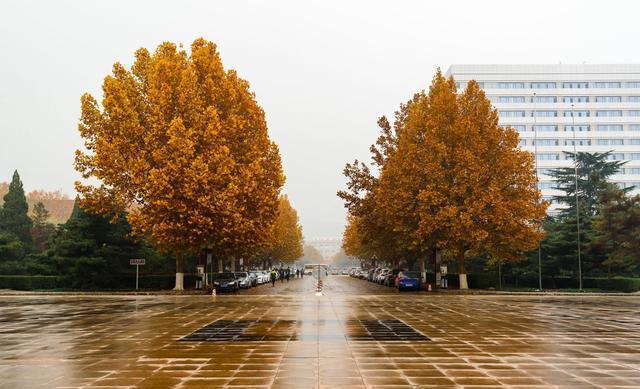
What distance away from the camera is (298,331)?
16.3 metres

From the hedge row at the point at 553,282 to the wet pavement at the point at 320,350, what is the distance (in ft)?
72.1

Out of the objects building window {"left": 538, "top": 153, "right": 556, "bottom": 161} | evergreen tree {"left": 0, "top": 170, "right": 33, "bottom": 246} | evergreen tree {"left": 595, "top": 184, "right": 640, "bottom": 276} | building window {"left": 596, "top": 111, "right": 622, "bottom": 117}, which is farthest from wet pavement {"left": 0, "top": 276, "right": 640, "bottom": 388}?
building window {"left": 596, "top": 111, "right": 622, "bottom": 117}

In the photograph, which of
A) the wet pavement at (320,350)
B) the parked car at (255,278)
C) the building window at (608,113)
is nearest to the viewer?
the wet pavement at (320,350)

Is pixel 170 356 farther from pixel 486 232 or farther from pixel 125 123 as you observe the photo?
pixel 486 232

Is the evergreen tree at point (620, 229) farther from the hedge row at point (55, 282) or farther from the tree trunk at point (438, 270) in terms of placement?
the hedge row at point (55, 282)

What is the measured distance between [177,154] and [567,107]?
104 meters

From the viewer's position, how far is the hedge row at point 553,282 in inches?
1612

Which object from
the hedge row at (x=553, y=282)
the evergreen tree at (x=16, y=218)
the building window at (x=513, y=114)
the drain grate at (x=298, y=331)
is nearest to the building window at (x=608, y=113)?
the building window at (x=513, y=114)

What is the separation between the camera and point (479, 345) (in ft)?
44.4

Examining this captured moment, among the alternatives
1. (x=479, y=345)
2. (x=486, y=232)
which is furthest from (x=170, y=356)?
(x=486, y=232)

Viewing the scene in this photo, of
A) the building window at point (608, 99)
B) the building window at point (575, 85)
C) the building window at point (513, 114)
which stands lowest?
the building window at point (513, 114)

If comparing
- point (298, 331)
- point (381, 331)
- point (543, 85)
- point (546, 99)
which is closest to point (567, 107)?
point (546, 99)

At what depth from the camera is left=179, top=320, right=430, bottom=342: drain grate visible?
48.5ft

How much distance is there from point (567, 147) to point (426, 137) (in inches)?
3417
